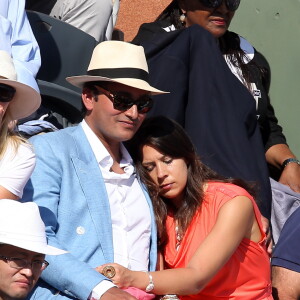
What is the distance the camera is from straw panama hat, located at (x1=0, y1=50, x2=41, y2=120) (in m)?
4.03

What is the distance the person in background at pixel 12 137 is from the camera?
3.99 meters

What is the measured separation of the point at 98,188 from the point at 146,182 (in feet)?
1.23

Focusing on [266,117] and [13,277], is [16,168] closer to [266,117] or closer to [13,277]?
[13,277]

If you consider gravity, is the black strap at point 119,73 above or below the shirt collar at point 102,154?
above

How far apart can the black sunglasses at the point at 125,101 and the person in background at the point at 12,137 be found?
374 millimetres

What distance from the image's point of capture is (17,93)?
417 cm

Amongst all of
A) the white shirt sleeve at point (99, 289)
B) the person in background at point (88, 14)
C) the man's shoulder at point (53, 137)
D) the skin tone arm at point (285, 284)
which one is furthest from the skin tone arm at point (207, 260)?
the person in background at point (88, 14)

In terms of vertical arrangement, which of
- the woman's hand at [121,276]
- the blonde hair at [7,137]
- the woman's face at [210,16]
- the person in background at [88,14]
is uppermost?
the woman's face at [210,16]

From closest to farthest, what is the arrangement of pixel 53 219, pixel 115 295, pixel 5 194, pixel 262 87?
1. pixel 115 295
2. pixel 5 194
3. pixel 53 219
4. pixel 262 87

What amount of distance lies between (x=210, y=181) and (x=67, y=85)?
1.19 meters

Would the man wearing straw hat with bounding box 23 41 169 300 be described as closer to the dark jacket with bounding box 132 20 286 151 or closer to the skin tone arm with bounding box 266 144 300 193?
the dark jacket with bounding box 132 20 286 151

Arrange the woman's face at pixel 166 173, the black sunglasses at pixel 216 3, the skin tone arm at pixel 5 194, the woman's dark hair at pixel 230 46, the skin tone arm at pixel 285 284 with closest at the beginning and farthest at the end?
the skin tone arm at pixel 5 194 → the woman's face at pixel 166 173 → the skin tone arm at pixel 285 284 → the black sunglasses at pixel 216 3 → the woman's dark hair at pixel 230 46

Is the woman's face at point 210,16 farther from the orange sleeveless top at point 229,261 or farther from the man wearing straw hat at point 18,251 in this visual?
the man wearing straw hat at point 18,251

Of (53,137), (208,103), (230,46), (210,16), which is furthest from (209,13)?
(53,137)
